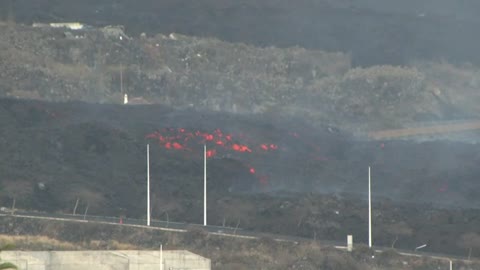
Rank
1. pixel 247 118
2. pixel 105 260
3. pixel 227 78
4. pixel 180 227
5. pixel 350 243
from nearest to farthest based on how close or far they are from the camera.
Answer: pixel 105 260, pixel 350 243, pixel 180 227, pixel 247 118, pixel 227 78

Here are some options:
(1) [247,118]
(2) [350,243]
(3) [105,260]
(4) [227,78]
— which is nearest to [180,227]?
(2) [350,243]

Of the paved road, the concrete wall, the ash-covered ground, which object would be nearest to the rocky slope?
the ash-covered ground

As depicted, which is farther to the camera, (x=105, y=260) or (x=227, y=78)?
(x=227, y=78)

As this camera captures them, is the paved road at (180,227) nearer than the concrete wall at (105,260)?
No

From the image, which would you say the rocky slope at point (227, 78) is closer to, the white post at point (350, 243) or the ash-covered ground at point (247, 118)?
the ash-covered ground at point (247, 118)

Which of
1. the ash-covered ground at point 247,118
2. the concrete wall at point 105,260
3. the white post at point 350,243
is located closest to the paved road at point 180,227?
the white post at point 350,243

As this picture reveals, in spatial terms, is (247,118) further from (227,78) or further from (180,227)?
(180,227)

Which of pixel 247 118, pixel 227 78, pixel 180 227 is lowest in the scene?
pixel 180 227

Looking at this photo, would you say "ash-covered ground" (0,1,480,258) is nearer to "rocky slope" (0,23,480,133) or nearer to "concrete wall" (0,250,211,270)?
"rocky slope" (0,23,480,133)

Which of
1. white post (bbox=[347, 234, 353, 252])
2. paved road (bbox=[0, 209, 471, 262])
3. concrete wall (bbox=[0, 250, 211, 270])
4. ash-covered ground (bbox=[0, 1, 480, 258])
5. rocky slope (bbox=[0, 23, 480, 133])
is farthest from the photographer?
rocky slope (bbox=[0, 23, 480, 133])
